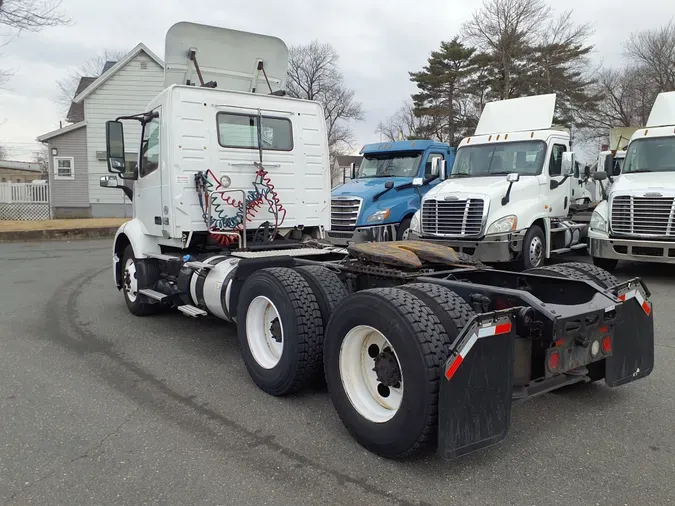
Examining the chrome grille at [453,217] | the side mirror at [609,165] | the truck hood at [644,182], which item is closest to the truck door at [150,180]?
the chrome grille at [453,217]

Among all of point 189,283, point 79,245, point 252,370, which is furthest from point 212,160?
point 79,245

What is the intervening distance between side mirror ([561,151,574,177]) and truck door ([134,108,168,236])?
309 inches

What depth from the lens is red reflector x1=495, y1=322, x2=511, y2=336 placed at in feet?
9.99

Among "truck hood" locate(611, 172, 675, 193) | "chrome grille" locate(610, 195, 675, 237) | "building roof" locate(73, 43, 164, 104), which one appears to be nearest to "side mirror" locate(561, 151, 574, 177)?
"truck hood" locate(611, 172, 675, 193)

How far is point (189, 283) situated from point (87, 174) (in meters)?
21.5

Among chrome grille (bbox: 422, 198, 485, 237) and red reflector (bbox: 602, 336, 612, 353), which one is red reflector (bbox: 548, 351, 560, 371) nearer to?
red reflector (bbox: 602, 336, 612, 353)

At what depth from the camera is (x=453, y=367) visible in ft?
9.53

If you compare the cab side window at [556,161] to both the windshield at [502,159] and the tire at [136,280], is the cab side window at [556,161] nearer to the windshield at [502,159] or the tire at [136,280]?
the windshield at [502,159]

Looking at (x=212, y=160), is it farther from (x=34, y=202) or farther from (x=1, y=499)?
(x=34, y=202)

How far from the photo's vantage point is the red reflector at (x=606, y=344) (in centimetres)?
370

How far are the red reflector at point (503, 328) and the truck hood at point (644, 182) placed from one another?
300 inches

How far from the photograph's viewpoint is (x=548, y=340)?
3.28 meters

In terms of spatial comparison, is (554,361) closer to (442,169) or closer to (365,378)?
(365,378)

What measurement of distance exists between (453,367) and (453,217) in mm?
7327
